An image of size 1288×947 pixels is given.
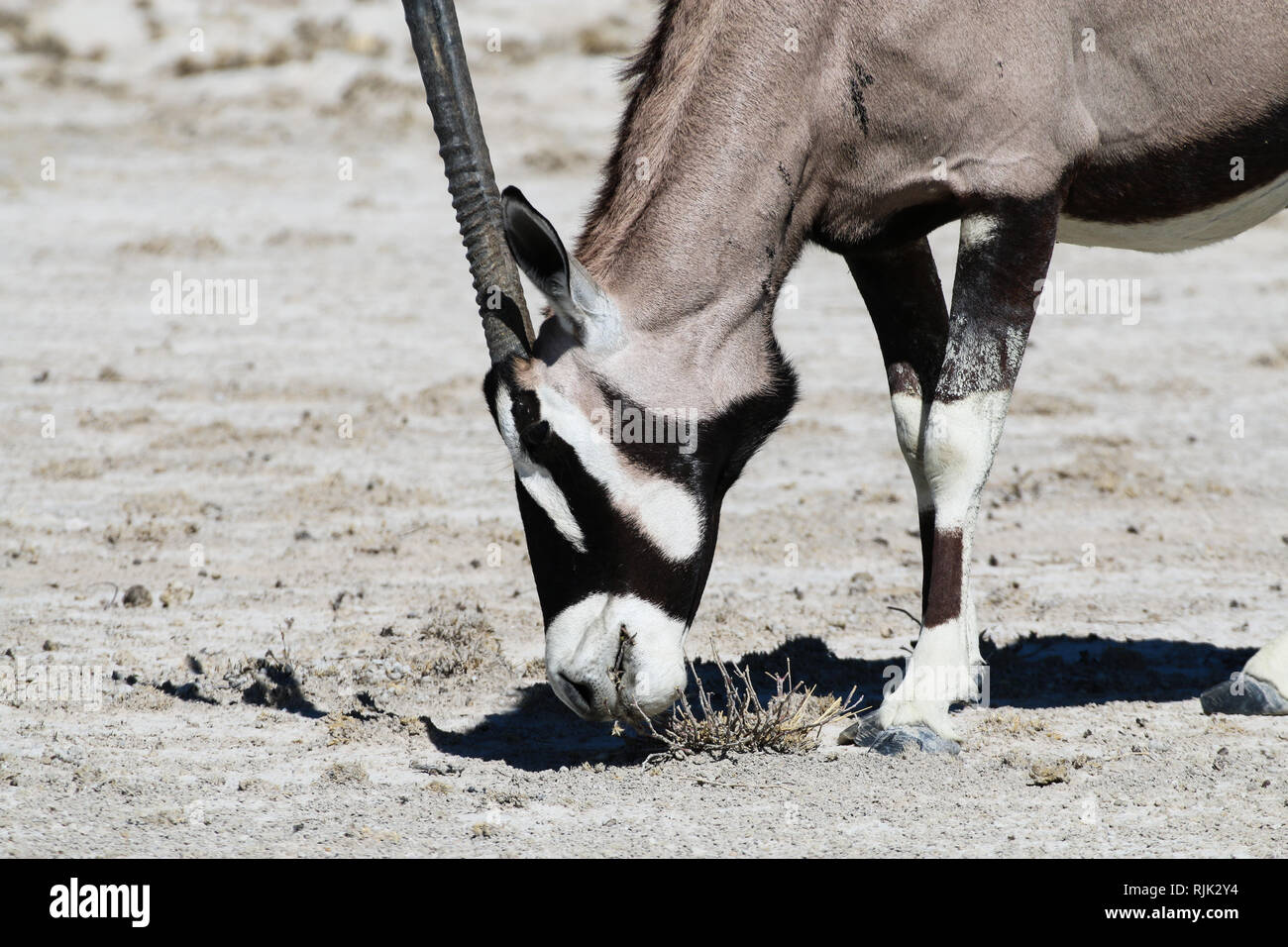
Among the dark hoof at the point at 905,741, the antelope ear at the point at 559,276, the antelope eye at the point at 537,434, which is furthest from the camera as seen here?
the dark hoof at the point at 905,741

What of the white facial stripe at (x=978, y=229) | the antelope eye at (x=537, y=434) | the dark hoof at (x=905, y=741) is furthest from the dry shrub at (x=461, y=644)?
the white facial stripe at (x=978, y=229)

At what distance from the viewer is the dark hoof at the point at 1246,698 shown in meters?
5.64

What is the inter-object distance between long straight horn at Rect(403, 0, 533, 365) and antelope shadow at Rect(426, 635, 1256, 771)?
152 cm

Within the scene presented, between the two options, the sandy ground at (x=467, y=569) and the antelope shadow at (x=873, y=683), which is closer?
the sandy ground at (x=467, y=569)

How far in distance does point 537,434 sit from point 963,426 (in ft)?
4.86

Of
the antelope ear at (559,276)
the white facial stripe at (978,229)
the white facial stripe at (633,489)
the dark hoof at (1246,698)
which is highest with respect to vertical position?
the white facial stripe at (978,229)

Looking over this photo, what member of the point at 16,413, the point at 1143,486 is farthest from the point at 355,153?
the point at 1143,486

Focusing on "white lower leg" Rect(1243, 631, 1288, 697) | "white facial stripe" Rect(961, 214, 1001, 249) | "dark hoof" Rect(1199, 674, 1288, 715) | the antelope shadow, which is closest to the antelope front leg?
"white facial stripe" Rect(961, 214, 1001, 249)

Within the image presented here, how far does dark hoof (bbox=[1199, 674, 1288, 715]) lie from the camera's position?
564 centimetres

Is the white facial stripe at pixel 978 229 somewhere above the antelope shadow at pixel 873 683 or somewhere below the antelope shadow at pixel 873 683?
above

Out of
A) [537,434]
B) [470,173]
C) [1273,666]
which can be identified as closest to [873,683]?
[1273,666]

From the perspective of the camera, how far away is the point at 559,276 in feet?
14.6

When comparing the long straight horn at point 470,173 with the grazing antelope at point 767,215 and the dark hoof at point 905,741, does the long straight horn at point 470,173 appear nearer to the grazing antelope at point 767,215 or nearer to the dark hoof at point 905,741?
the grazing antelope at point 767,215

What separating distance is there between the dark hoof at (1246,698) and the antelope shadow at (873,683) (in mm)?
232
